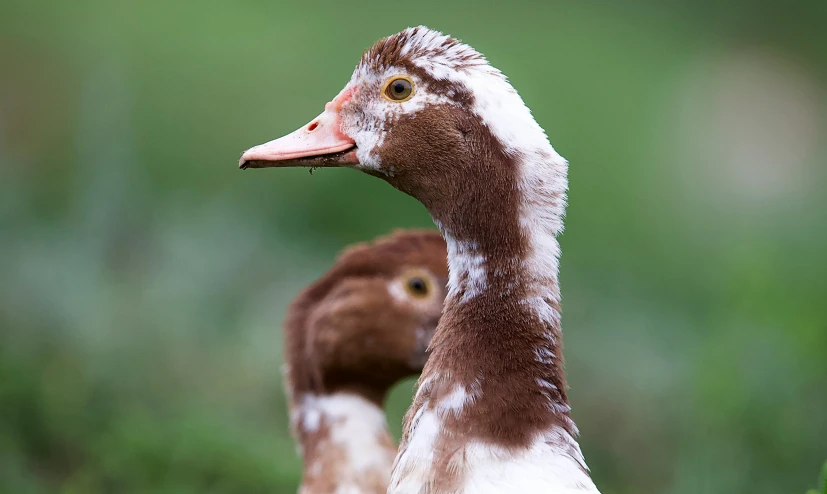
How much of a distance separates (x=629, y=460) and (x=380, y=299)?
2124 millimetres

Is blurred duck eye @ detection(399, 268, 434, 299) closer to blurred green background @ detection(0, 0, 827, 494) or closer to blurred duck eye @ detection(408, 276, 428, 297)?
blurred duck eye @ detection(408, 276, 428, 297)

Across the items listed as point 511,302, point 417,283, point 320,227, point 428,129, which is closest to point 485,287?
point 511,302

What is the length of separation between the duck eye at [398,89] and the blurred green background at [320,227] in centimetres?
242

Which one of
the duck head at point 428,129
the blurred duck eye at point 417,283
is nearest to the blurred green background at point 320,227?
the blurred duck eye at point 417,283

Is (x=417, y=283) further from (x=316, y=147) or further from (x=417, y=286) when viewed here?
(x=316, y=147)

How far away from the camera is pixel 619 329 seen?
5.66 meters

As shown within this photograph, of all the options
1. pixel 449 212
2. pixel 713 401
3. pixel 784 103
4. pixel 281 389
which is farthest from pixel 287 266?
pixel 784 103

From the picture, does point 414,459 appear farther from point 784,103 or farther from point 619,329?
point 784,103

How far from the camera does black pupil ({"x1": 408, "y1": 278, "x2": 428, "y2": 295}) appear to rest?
10.1ft

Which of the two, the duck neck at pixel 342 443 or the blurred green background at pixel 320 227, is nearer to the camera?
the duck neck at pixel 342 443

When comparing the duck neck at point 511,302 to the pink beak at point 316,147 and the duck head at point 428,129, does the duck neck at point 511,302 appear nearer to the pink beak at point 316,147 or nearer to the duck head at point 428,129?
the duck head at point 428,129

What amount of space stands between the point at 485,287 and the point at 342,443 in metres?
1.15

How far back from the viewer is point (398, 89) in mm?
2064

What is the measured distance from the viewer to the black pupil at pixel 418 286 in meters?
3.09
